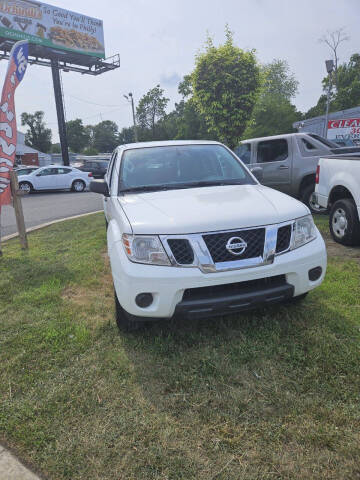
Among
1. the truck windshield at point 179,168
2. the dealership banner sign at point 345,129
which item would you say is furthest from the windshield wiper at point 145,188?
the dealership banner sign at point 345,129

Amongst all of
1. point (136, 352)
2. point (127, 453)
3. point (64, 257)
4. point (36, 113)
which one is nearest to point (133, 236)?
point (136, 352)

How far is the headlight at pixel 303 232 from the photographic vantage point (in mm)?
2586

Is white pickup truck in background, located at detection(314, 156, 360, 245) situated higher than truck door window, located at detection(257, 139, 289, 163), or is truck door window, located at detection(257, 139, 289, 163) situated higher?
truck door window, located at detection(257, 139, 289, 163)

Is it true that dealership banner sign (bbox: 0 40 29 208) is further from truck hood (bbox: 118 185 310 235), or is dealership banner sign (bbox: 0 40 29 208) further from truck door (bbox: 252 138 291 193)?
truck door (bbox: 252 138 291 193)

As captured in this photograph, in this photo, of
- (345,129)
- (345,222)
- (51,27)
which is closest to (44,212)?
(345,222)

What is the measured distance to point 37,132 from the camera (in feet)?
246

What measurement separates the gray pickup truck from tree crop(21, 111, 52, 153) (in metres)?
75.8

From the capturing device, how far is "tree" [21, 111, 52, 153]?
74125mm

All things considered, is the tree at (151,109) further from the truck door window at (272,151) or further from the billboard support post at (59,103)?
the truck door window at (272,151)

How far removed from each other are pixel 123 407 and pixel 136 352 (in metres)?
0.55

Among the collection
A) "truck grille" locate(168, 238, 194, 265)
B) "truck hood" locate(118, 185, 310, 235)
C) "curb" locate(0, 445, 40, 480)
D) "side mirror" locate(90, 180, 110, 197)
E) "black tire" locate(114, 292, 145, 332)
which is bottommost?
"curb" locate(0, 445, 40, 480)

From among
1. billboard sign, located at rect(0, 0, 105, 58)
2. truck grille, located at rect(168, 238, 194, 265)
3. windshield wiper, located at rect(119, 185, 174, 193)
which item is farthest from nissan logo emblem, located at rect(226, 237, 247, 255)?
billboard sign, located at rect(0, 0, 105, 58)

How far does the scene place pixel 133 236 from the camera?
7.82 ft

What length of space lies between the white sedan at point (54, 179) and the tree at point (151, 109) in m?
50.7
